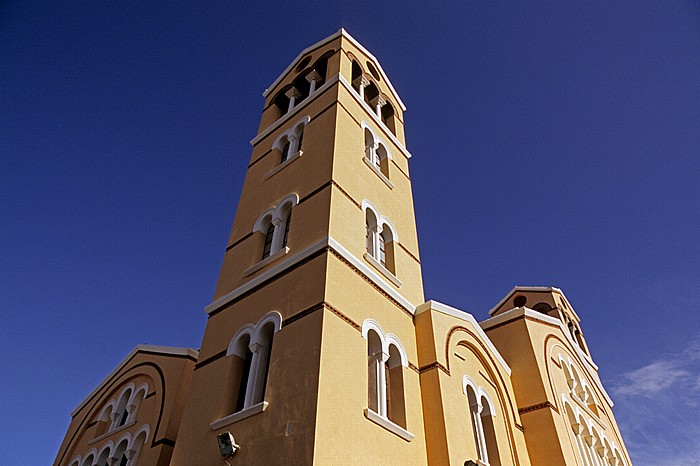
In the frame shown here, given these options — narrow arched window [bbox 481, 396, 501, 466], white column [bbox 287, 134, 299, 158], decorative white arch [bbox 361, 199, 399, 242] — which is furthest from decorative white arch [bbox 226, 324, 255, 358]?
white column [bbox 287, 134, 299, 158]

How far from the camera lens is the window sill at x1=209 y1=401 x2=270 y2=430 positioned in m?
8.27

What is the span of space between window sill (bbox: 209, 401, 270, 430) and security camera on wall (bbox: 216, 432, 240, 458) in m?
0.41

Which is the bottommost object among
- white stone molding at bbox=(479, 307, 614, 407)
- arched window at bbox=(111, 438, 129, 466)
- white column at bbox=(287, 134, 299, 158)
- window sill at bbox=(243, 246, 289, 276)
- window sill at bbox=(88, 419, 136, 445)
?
arched window at bbox=(111, 438, 129, 466)

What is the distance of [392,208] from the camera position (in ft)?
44.1

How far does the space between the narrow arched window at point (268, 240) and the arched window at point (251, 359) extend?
223 cm

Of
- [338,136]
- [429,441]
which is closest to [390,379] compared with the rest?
[429,441]

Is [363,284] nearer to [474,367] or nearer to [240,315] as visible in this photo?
[240,315]

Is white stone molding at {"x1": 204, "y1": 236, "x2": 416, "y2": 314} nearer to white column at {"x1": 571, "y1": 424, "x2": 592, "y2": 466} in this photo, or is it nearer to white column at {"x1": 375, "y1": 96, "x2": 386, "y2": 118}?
white column at {"x1": 571, "y1": 424, "x2": 592, "y2": 466}

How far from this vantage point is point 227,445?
806 cm

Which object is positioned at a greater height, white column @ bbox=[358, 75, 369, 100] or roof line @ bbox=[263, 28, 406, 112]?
roof line @ bbox=[263, 28, 406, 112]

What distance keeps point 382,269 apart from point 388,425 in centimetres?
343

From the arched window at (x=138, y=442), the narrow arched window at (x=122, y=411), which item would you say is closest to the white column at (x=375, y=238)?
the arched window at (x=138, y=442)

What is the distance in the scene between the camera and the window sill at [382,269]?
1094 centimetres

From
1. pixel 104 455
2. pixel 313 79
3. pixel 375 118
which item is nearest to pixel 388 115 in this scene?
pixel 375 118
